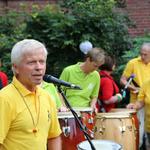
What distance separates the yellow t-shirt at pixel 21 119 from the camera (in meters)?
2.85

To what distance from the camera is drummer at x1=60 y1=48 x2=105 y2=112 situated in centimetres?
578

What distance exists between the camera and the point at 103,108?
643 cm

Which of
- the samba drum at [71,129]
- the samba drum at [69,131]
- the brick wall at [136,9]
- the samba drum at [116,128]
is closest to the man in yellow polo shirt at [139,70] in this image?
the samba drum at [116,128]

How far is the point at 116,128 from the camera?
5.69 m

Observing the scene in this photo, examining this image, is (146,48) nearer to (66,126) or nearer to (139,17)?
(66,126)

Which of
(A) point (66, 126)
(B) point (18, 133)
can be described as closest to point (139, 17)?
(A) point (66, 126)

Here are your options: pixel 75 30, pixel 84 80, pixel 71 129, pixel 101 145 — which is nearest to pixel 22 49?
pixel 101 145

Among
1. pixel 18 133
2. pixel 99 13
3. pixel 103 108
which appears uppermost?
pixel 99 13

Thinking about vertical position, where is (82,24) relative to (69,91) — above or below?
above

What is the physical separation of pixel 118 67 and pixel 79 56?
0.76 m

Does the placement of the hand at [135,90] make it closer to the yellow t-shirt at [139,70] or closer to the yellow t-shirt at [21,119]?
the yellow t-shirt at [139,70]

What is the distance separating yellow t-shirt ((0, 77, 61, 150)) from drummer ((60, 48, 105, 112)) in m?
2.73

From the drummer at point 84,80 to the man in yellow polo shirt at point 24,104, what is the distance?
2.76 metres

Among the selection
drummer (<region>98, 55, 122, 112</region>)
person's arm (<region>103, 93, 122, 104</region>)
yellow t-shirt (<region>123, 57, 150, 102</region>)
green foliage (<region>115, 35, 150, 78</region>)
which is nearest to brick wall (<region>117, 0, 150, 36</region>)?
green foliage (<region>115, 35, 150, 78</region>)
